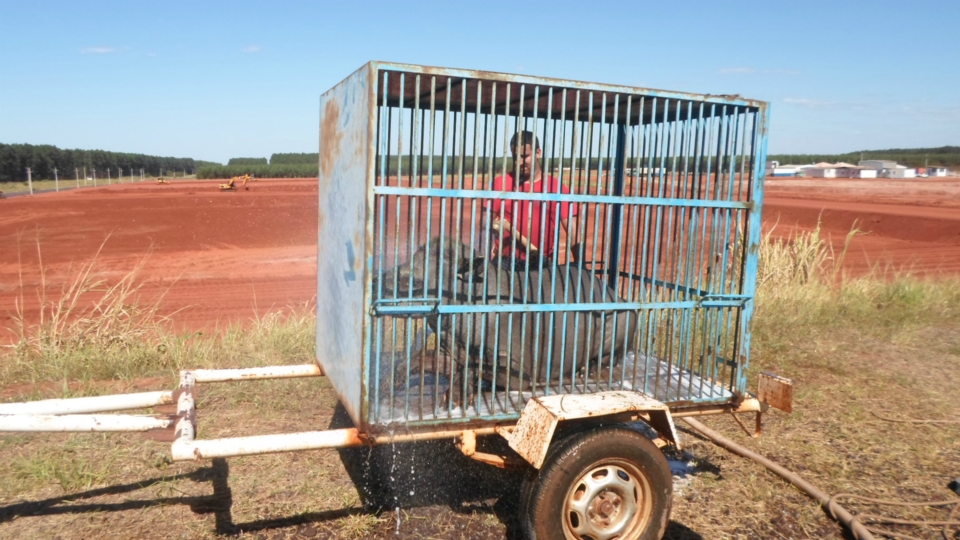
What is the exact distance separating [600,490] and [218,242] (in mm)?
18695

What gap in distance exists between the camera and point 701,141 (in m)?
3.88

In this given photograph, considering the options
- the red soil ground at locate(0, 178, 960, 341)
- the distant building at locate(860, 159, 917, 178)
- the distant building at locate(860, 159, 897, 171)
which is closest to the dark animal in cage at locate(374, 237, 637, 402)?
the red soil ground at locate(0, 178, 960, 341)

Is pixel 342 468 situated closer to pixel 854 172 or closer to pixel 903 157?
pixel 854 172

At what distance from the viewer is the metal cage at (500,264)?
10.2ft

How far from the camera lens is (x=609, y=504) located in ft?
11.3

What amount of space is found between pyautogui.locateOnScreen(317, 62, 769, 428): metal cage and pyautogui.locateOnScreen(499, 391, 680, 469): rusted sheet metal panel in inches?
4.7

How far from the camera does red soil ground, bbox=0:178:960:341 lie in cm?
1273

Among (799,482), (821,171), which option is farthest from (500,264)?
(821,171)

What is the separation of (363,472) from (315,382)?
1694 mm

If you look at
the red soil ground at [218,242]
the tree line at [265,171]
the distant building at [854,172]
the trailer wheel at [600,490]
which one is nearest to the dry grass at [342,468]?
the trailer wheel at [600,490]

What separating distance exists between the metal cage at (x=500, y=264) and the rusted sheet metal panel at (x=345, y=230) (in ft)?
0.04

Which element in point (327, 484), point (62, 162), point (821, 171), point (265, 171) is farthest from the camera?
point (821, 171)

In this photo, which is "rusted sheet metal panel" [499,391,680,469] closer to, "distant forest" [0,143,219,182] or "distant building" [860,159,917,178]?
"distant forest" [0,143,219,182]

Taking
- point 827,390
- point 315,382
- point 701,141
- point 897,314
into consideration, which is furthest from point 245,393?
point 897,314
